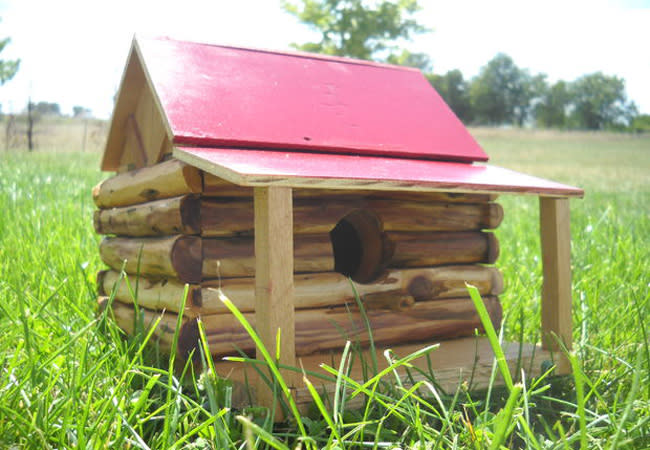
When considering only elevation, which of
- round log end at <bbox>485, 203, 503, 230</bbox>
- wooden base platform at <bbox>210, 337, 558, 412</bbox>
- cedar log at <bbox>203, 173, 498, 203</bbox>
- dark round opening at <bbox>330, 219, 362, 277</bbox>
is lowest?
wooden base platform at <bbox>210, 337, 558, 412</bbox>

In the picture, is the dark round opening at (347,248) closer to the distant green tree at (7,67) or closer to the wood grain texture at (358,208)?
the wood grain texture at (358,208)

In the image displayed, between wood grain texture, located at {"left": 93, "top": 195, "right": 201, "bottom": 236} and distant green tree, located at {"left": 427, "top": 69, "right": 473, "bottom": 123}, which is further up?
distant green tree, located at {"left": 427, "top": 69, "right": 473, "bottom": 123}

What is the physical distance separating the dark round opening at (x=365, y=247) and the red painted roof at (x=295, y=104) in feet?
1.37

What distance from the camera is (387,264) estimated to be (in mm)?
3449

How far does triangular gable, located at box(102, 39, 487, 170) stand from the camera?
298cm

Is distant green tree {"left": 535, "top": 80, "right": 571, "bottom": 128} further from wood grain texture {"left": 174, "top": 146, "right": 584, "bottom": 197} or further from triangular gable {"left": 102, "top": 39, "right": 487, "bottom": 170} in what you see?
wood grain texture {"left": 174, "top": 146, "right": 584, "bottom": 197}

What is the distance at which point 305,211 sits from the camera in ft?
10.1

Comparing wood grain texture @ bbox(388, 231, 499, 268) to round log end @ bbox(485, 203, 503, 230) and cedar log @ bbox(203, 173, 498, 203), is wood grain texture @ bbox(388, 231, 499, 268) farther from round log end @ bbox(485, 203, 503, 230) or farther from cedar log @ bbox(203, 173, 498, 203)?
cedar log @ bbox(203, 173, 498, 203)

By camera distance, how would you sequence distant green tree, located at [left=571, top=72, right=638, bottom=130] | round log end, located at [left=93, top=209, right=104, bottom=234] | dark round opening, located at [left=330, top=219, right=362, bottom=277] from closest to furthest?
dark round opening, located at [left=330, top=219, right=362, bottom=277] → round log end, located at [left=93, top=209, right=104, bottom=234] → distant green tree, located at [left=571, top=72, right=638, bottom=130]

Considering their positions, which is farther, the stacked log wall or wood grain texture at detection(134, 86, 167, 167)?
wood grain texture at detection(134, 86, 167, 167)

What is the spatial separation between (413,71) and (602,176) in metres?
20.9

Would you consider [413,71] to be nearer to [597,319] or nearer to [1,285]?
[597,319]

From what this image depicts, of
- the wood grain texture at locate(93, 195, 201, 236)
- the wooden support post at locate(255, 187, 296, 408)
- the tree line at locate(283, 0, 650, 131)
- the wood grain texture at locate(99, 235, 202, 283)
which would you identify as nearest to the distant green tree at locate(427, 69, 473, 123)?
the tree line at locate(283, 0, 650, 131)

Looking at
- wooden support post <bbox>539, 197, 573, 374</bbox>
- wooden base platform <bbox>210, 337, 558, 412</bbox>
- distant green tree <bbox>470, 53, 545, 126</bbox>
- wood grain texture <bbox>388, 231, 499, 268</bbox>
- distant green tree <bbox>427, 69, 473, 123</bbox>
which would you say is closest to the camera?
wooden base platform <bbox>210, 337, 558, 412</bbox>
